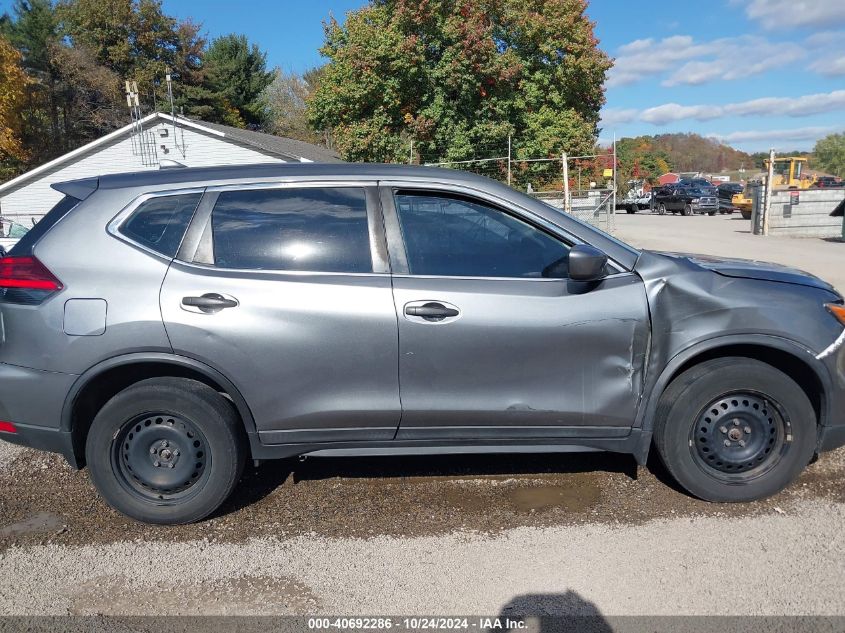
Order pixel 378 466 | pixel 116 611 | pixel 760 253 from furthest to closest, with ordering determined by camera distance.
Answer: pixel 760 253 < pixel 378 466 < pixel 116 611

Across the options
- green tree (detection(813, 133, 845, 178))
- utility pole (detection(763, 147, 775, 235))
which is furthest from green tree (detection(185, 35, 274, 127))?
green tree (detection(813, 133, 845, 178))

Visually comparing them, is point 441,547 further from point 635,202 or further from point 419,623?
point 635,202

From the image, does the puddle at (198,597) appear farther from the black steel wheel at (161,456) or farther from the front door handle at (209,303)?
the front door handle at (209,303)

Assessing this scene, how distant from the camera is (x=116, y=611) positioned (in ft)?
9.18

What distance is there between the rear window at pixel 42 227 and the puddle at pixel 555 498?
9.45 ft

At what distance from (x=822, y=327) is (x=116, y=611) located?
12.0ft

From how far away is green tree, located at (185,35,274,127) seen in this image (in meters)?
47.4

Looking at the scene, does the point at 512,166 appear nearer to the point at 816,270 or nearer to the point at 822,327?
the point at 816,270

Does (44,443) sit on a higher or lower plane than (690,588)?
higher

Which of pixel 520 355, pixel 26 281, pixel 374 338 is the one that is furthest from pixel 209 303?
pixel 520 355

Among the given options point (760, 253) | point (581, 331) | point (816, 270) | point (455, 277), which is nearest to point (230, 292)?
point (455, 277)

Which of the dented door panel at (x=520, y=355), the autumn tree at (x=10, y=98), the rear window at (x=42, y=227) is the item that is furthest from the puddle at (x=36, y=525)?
the autumn tree at (x=10, y=98)

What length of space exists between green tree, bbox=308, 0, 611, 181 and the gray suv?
25.2 meters

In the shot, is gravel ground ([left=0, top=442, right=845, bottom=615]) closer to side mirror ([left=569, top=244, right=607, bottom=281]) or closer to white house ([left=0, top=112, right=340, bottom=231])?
side mirror ([left=569, top=244, right=607, bottom=281])
